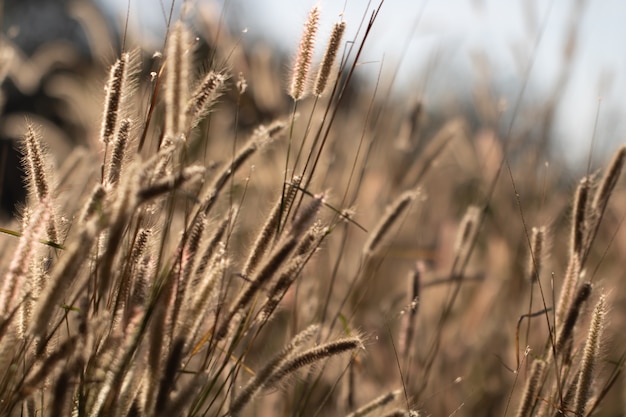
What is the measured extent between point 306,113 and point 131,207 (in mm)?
3301

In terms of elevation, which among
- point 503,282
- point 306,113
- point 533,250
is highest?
point 306,113

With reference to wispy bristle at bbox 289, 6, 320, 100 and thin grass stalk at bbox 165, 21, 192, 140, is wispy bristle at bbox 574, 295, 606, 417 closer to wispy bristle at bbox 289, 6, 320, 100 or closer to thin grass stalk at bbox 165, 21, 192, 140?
wispy bristle at bbox 289, 6, 320, 100

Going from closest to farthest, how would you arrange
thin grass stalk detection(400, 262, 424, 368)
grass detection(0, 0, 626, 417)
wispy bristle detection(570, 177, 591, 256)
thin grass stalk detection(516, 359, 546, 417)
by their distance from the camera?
1. grass detection(0, 0, 626, 417)
2. thin grass stalk detection(516, 359, 546, 417)
3. wispy bristle detection(570, 177, 591, 256)
4. thin grass stalk detection(400, 262, 424, 368)

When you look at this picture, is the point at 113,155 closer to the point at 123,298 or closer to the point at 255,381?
the point at 123,298

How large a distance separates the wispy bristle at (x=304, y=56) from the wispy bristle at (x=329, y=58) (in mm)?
27

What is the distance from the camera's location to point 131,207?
102 cm

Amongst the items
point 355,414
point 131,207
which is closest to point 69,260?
point 131,207

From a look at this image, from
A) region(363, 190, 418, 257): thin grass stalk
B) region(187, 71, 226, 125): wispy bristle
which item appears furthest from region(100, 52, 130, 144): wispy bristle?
region(363, 190, 418, 257): thin grass stalk

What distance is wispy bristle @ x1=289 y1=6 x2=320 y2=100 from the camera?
4.80 ft

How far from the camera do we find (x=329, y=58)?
4.91ft

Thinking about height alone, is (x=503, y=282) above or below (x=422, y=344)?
above

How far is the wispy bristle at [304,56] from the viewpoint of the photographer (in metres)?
1.46

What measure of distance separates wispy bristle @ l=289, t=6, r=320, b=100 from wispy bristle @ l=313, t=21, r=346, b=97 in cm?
3

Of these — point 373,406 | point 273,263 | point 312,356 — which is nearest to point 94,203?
point 273,263
